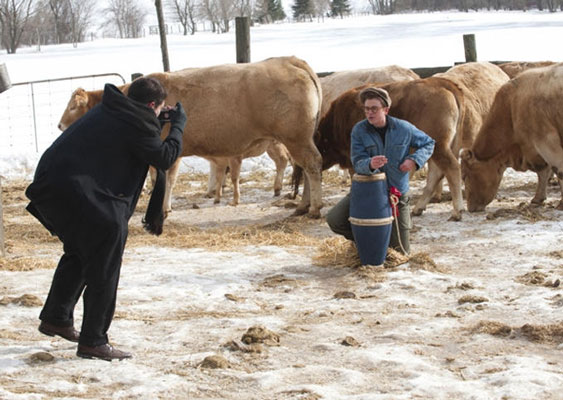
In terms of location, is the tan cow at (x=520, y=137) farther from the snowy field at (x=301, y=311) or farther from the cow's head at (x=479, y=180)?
the snowy field at (x=301, y=311)

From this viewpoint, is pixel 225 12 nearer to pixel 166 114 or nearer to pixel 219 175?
pixel 219 175

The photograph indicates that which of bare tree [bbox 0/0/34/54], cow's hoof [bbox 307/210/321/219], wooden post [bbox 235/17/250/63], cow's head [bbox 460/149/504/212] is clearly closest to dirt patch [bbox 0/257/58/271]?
cow's hoof [bbox 307/210/321/219]

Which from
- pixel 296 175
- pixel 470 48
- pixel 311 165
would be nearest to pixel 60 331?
pixel 311 165

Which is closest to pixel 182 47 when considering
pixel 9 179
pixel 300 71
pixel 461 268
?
pixel 9 179

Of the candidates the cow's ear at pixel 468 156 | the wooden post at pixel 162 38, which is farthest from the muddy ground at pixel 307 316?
the wooden post at pixel 162 38

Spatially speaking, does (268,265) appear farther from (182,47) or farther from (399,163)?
(182,47)

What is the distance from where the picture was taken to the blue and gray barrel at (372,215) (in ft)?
25.5

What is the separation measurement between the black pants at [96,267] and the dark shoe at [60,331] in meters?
0.28

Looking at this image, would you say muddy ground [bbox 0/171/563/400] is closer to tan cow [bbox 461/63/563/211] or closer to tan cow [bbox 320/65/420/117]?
tan cow [bbox 461/63/563/211]

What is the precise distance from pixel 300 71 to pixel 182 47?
43884mm

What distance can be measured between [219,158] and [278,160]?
45.9 inches

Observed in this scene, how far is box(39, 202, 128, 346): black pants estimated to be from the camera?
5348mm

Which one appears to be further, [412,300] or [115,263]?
[412,300]

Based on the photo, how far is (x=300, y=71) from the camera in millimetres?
10867
